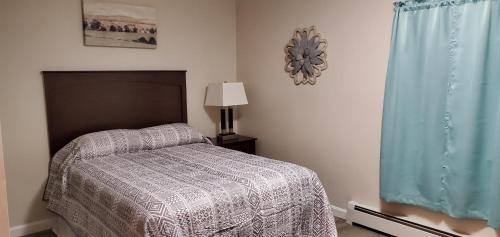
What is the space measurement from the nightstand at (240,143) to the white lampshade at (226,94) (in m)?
0.38

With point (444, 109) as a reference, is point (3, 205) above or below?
below

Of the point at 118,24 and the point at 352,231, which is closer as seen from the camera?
the point at 352,231

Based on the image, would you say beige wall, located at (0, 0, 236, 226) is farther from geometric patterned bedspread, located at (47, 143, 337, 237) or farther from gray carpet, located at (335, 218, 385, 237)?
gray carpet, located at (335, 218, 385, 237)

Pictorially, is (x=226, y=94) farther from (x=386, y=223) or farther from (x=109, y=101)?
(x=386, y=223)

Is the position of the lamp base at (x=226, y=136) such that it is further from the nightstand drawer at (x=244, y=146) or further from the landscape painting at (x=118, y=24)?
the landscape painting at (x=118, y=24)

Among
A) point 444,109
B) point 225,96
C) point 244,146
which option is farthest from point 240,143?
point 444,109

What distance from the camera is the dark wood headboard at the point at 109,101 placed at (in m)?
2.94

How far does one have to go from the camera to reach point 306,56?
326cm

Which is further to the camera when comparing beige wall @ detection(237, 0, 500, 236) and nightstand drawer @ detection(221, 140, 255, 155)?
nightstand drawer @ detection(221, 140, 255, 155)

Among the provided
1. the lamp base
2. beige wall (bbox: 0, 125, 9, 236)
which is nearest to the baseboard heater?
the lamp base

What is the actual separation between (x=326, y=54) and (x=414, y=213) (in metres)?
1.46

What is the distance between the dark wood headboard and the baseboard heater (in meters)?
1.89

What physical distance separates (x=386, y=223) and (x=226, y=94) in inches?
73.7

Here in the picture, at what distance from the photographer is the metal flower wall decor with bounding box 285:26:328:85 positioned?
10.3 ft
